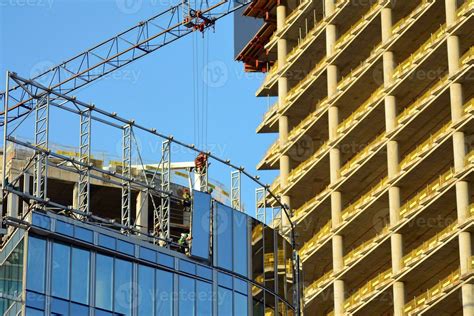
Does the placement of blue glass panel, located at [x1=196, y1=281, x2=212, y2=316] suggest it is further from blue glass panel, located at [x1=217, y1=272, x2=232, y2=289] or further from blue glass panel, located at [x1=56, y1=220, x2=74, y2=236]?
blue glass panel, located at [x1=56, y1=220, x2=74, y2=236]

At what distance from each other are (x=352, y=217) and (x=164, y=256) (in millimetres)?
43795

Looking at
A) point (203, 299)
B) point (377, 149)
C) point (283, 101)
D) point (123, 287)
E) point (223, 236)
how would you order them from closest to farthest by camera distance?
point (123, 287), point (203, 299), point (223, 236), point (377, 149), point (283, 101)

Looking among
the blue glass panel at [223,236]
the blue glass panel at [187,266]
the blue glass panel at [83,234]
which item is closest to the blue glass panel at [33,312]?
the blue glass panel at [83,234]

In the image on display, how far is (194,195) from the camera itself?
243 ft

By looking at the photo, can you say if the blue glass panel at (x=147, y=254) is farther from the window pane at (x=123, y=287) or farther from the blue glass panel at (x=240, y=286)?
the blue glass panel at (x=240, y=286)

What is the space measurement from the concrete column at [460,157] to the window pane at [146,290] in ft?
108

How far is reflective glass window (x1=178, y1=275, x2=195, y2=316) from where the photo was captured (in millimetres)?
70625

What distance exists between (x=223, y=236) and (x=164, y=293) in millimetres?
6466

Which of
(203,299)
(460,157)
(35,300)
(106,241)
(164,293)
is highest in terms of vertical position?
(460,157)

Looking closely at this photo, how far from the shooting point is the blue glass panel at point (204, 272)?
7269cm

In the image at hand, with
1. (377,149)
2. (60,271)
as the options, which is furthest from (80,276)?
(377,149)

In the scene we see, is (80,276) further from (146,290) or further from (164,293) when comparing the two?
(164,293)

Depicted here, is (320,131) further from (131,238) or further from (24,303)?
(24,303)

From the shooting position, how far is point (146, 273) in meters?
69.4
